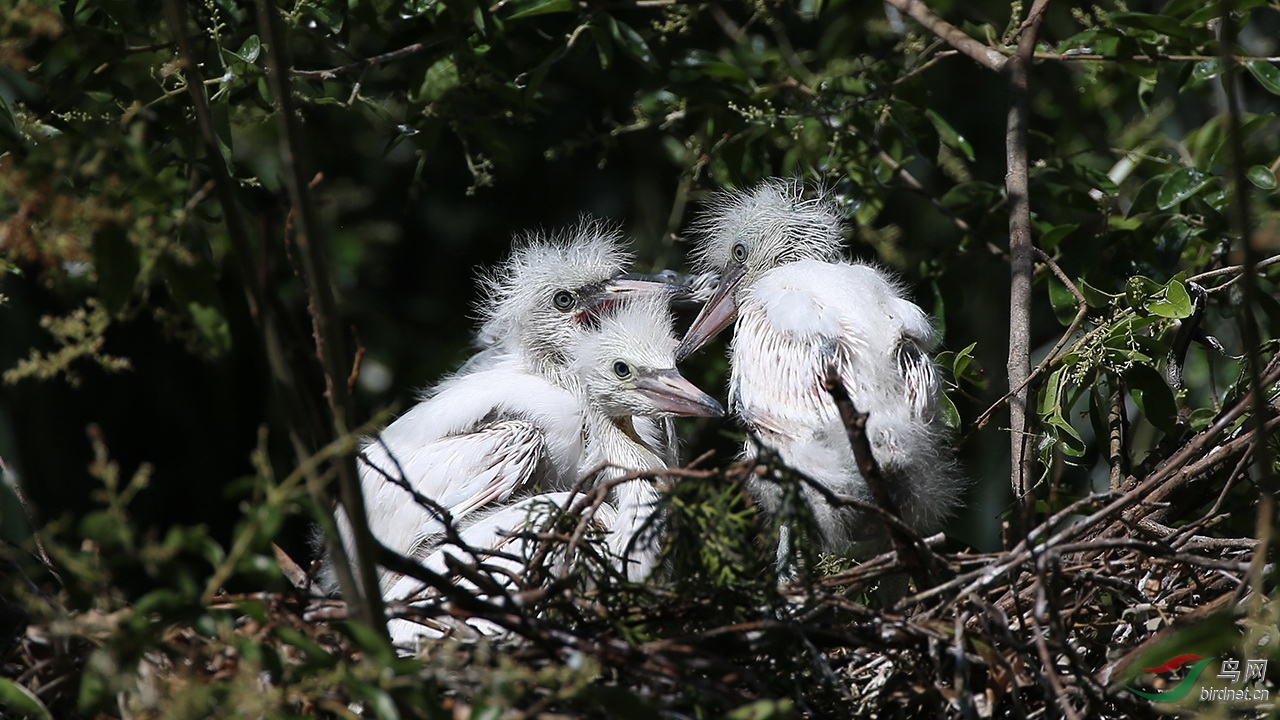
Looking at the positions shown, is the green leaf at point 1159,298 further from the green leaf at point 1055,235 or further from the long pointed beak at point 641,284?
the long pointed beak at point 641,284

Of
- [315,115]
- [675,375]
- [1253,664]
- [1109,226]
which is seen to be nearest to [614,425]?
[675,375]

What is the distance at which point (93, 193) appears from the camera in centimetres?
117

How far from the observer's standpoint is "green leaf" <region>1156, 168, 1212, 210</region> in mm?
2176

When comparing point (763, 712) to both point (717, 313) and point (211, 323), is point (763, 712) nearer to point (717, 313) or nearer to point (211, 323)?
point (211, 323)

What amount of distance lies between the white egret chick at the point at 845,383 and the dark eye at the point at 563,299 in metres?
0.63

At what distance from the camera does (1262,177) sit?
214cm

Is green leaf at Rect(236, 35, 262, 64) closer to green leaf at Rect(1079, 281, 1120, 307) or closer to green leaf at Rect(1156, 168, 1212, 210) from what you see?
green leaf at Rect(1079, 281, 1120, 307)

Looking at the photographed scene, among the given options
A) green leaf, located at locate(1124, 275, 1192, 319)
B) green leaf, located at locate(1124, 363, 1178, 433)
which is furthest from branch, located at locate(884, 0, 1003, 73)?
green leaf, located at locate(1124, 363, 1178, 433)

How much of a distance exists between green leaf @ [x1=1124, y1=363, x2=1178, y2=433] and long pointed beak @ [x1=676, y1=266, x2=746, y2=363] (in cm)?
91

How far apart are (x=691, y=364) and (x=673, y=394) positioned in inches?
19.5

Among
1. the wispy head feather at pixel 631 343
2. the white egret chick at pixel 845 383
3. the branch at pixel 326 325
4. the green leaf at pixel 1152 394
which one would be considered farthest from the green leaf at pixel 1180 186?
the branch at pixel 326 325

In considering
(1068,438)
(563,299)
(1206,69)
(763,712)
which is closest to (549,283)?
(563,299)

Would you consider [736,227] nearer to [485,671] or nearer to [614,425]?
[614,425]

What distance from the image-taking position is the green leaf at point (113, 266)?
107 centimetres
